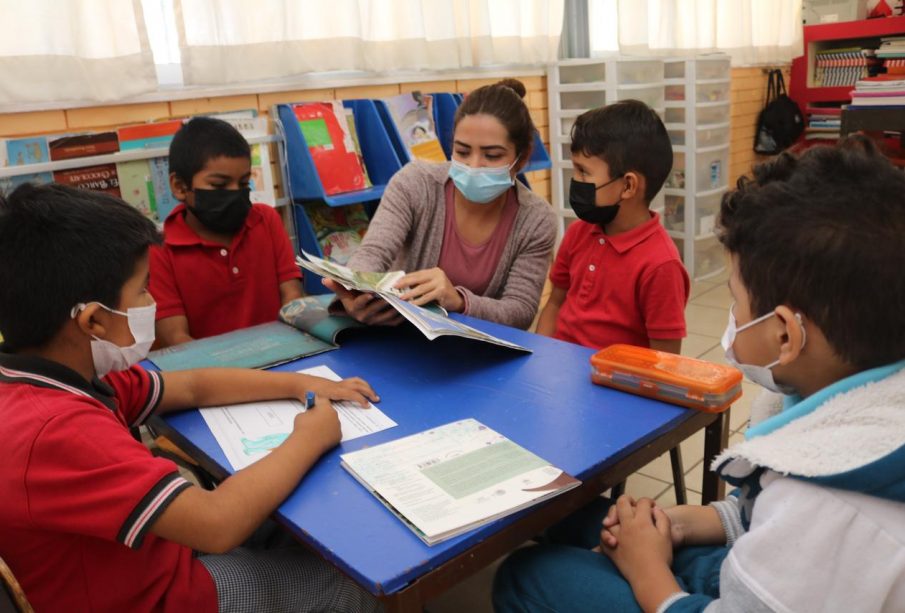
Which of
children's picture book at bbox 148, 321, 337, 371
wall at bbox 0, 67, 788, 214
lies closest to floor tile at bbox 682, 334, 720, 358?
wall at bbox 0, 67, 788, 214

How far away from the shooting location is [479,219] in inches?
82.8

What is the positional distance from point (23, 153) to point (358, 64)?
1.23 metres

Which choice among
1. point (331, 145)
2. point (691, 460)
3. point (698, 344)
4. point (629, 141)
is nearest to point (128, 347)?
point (629, 141)

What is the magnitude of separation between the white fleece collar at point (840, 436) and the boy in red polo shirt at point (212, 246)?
1.61 metres

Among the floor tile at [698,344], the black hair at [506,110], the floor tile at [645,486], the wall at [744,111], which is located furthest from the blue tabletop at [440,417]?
the wall at [744,111]

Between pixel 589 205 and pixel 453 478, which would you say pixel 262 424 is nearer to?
pixel 453 478

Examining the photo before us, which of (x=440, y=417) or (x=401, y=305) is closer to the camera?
(x=440, y=417)

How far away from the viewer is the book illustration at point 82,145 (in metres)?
2.18

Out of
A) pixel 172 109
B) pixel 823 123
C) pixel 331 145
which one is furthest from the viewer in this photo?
pixel 823 123

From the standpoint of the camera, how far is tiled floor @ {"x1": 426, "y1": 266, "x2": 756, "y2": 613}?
5.88 ft

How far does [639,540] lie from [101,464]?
2.45 feet

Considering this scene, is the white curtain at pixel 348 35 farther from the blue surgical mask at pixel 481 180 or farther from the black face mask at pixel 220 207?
the blue surgical mask at pixel 481 180

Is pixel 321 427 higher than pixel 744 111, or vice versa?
pixel 744 111

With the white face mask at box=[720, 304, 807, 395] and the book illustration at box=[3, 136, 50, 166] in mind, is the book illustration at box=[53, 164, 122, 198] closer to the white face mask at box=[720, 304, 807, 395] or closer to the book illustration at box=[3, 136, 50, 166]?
the book illustration at box=[3, 136, 50, 166]
